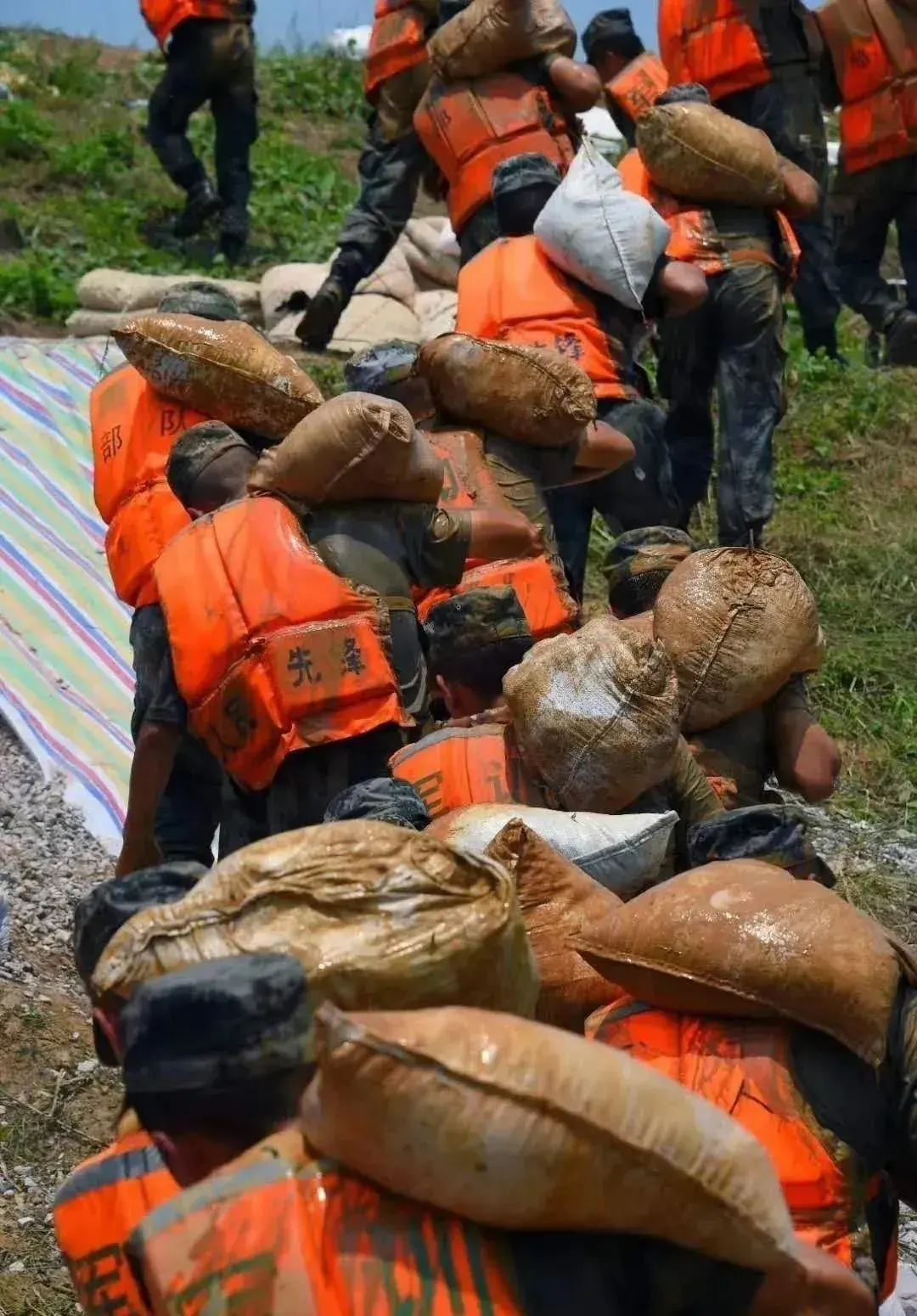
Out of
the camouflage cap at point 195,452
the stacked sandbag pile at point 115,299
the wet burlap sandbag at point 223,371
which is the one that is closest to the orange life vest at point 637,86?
the stacked sandbag pile at point 115,299

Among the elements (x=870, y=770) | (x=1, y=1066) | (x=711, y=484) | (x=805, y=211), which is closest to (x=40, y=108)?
(x=711, y=484)

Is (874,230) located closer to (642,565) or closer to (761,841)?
(642,565)

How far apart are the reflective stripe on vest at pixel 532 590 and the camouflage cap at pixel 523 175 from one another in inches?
65.3

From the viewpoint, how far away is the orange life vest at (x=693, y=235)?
5855mm

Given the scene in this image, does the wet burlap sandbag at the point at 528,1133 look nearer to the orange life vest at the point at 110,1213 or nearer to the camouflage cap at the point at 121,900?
the orange life vest at the point at 110,1213

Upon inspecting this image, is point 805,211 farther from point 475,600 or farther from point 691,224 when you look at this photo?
point 475,600

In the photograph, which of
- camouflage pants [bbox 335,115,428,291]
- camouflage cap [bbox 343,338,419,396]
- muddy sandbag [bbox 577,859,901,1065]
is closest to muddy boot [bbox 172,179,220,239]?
camouflage pants [bbox 335,115,428,291]

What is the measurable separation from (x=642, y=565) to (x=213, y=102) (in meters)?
6.81

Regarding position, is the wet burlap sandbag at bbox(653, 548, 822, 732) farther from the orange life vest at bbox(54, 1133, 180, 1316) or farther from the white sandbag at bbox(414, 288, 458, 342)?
the white sandbag at bbox(414, 288, 458, 342)

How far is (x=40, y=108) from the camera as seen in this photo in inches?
486

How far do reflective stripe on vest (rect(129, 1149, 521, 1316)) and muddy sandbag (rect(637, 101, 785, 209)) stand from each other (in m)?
4.63

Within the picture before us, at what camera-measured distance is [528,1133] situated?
161cm

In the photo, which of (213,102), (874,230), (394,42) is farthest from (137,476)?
(213,102)

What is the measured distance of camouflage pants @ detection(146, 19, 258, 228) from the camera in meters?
9.65
